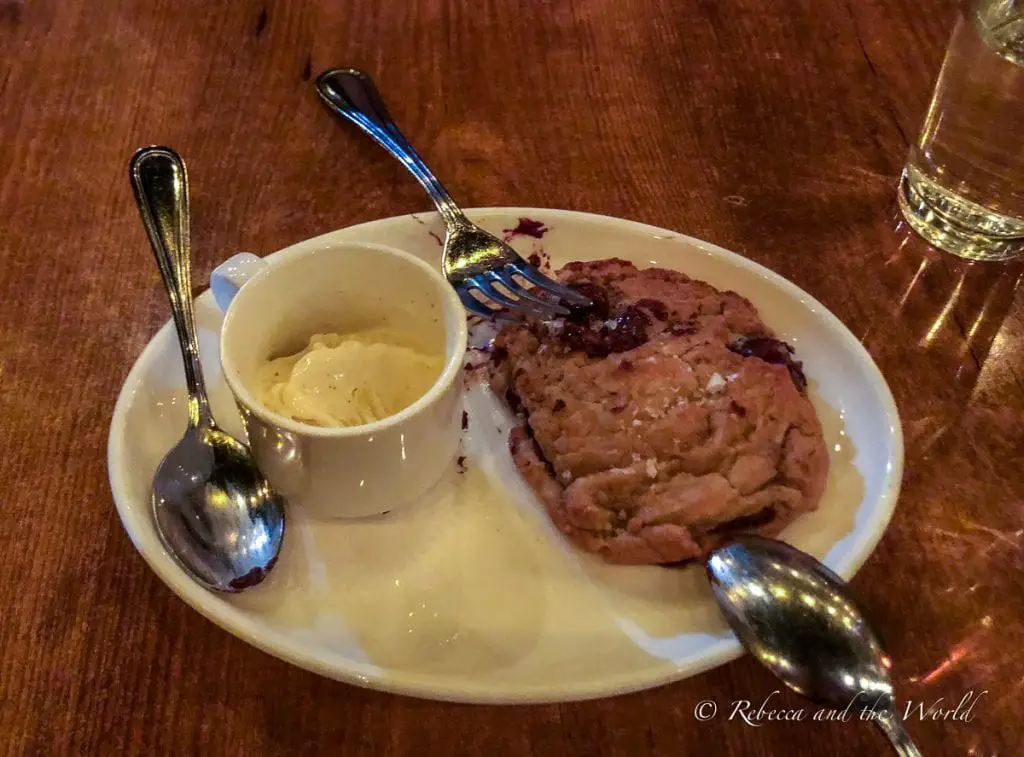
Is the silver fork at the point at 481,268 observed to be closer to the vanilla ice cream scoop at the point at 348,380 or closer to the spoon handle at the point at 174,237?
the vanilla ice cream scoop at the point at 348,380

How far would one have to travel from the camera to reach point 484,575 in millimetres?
843

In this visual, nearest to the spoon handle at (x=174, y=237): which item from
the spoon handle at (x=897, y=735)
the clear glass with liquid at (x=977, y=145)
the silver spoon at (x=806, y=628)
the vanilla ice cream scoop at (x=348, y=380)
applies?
the vanilla ice cream scoop at (x=348, y=380)

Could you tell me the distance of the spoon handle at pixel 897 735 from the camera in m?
0.68

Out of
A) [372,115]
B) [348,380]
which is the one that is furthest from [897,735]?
[372,115]

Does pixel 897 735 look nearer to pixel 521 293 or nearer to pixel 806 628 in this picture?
pixel 806 628

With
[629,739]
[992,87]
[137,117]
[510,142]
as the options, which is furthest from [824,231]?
[137,117]

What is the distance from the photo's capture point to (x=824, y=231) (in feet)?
4.07

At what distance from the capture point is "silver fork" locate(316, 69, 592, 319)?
1.01 m

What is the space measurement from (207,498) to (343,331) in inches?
9.0

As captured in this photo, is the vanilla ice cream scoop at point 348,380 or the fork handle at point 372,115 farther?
the fork handle at point 372,115

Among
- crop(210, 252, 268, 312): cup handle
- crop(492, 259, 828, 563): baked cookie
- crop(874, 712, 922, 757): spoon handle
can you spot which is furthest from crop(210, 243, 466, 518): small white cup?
crop(874, 712, 922, 757): spoon handle

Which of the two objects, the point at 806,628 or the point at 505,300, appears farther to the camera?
the point at 505,300

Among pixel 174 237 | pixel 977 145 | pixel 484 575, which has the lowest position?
pixel 484 575

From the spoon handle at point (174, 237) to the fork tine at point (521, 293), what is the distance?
0.36 metres
